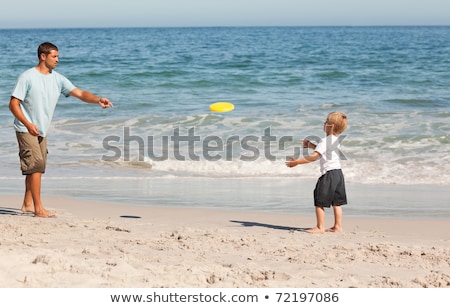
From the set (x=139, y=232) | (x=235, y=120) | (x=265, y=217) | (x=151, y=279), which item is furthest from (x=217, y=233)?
(x=235, y=120)

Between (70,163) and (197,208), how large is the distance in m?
3.42

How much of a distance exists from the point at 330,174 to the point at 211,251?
1579 mm

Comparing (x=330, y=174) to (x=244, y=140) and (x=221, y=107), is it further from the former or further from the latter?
(x=244, y=140)

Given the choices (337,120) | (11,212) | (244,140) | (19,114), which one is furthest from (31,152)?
(244,140)

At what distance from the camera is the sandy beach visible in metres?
4.37

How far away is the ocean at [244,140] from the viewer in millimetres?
7969

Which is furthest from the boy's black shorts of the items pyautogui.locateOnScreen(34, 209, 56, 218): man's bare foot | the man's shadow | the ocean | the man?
the man's shadow

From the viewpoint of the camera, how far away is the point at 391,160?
10062 millimetres

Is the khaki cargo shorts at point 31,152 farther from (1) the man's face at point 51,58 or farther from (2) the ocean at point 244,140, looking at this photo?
(2) the ocean at point 244,140

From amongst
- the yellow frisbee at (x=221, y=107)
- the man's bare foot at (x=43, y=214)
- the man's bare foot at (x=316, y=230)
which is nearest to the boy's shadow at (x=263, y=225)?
the man's bare foot at (x=316, y=230)

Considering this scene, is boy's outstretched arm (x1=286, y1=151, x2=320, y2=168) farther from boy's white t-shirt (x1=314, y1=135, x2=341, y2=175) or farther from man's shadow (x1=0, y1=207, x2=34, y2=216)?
man's shadow (x1=0, y1=207, x2=34, y2=216)

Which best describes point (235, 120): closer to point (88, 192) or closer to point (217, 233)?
point (88, 192)

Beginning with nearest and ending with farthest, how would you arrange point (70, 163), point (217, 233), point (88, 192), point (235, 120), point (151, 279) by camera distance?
point (151, 279)
point (217, 233)
point (88, 192)
point (70, 163)
point (235, 120)

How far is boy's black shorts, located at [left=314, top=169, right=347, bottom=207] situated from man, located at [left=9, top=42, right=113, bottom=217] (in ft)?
6.71
